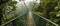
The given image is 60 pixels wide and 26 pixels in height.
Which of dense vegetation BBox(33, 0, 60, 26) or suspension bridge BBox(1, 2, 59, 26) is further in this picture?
suspension bridge BBox(1, 2, 59, 26)

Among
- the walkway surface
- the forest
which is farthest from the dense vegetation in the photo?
the walkway surface

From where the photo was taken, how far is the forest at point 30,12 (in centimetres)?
323

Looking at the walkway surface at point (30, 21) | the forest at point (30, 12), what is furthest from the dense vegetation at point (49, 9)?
the walkway surface at point (30, 21)

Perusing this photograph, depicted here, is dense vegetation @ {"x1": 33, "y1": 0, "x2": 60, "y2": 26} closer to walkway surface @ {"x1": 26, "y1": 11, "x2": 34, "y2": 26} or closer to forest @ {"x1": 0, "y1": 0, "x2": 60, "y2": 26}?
forest @ {"x1": 0, "y1": 0, "x2": 60, "y2": 26}

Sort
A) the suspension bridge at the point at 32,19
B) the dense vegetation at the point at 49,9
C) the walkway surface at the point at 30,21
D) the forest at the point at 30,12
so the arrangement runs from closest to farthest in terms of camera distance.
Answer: the dense vegetation at the point at 49,9
the forest at the point at 30,12
the suspension bridge at the point at 32,19
the walkway surface at the point at 30,21

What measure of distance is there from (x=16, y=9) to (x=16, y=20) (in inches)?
10.2

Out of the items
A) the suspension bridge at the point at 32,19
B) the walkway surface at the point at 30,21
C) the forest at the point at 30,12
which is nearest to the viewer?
the forest at the point at 30,12

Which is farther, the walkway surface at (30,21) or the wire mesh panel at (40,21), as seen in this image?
the walkway surface at (30,21)

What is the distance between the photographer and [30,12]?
371 centimetres

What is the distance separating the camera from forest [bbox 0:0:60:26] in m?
3.23

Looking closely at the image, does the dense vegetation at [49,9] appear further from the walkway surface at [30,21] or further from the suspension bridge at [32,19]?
the walkway surface at [30,21]

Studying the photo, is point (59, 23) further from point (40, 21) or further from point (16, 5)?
point (16, 5)

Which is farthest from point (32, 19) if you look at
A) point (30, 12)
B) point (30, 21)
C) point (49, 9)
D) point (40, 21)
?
point (49, 9)

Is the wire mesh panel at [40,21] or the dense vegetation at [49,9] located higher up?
the dense vegetation at [49,9]
